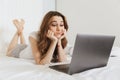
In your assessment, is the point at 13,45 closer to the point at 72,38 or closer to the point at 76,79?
the point at 72,38

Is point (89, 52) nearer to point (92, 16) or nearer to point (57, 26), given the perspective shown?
point (57, 26)

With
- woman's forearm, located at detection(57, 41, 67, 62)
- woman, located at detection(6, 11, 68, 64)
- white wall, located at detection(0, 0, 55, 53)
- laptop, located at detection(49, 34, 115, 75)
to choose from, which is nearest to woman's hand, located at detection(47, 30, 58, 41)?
woman, located at detection(6, 11, 68, 64)

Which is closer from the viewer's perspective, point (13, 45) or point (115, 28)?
point (13, 45)

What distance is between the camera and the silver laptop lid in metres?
1.24

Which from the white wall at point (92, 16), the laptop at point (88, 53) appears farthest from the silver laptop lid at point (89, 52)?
the white wall at point (92, 16)

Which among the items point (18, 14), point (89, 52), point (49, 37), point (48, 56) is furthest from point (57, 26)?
point (18, 14)

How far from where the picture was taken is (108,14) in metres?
2.76

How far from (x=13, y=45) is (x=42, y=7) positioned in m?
0.85

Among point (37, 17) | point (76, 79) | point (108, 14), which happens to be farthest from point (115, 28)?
point (76, 79)

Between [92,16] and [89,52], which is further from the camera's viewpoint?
[92,16]

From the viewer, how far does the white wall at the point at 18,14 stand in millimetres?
2715

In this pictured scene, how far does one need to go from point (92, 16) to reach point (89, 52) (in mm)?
1658

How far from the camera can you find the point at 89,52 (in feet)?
4.33

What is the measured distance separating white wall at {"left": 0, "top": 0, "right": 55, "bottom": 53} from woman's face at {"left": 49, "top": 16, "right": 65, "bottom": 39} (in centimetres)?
104
